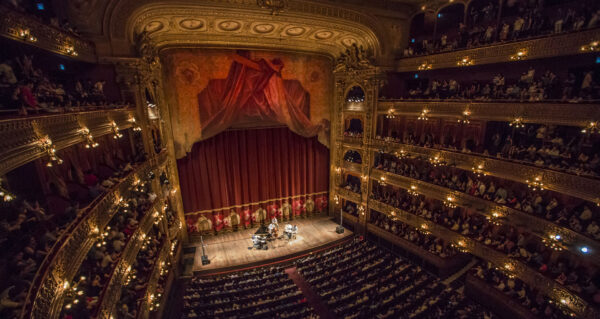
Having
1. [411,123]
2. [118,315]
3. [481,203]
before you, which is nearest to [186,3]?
[118,315]

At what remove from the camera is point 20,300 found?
4.75 meters

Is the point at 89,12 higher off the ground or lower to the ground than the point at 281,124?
higher

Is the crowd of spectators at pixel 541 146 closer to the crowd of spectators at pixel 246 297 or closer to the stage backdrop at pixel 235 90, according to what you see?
the stage backdrop at pixel 235 90

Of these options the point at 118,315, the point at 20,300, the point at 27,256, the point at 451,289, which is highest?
the point at 27,256

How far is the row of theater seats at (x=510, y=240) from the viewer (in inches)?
398

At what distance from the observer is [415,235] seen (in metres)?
15.9

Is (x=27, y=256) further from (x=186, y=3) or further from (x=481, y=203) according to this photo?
(x=481, y=203)

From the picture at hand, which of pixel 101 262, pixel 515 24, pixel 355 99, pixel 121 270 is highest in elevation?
pixel 515 24

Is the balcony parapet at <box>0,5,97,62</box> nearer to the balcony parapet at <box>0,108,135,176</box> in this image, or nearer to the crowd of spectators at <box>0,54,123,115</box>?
the crowd of spectators at <box>0,54,123,115</box>

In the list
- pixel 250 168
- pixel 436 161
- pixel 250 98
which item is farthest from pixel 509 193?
pixel 250 98

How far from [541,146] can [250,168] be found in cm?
1535

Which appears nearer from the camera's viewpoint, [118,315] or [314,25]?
[118,315]

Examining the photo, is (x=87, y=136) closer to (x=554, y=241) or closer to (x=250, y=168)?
(x=250, y=168)

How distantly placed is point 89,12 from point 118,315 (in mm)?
10484
